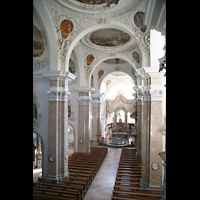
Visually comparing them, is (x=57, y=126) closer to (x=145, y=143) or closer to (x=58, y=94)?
(x=58, y=94)

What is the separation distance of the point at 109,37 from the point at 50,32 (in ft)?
19.2

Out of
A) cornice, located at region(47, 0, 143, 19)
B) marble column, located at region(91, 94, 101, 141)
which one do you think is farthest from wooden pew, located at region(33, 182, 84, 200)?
marble column, located at region(91, 94, 101, 141)

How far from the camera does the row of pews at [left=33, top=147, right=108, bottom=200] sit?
7414mm

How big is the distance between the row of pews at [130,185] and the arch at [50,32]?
7.36m

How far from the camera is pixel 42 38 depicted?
9516 mm

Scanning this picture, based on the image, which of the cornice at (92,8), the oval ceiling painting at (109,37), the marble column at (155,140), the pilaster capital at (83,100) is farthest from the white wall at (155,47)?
the pilaster capital at (83,100)

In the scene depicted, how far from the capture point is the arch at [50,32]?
8.23 m

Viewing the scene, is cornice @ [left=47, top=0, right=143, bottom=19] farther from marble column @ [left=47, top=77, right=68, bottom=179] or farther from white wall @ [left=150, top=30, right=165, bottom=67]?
marble column @ [left=47, top=77, right=68, bottom=179]

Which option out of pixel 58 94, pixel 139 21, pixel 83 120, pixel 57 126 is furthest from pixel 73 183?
pixel 139 21

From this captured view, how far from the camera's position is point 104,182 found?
10.8 metres

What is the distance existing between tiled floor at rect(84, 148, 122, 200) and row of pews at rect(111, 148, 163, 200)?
0.73m

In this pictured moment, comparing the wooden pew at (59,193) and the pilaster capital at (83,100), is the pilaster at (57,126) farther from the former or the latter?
the pilaster capital at (83,100)

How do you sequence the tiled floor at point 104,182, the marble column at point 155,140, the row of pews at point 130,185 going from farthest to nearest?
the tiled floor at point 104,182 < the marble column at point 155,140 < the row of pews at point 130,185
